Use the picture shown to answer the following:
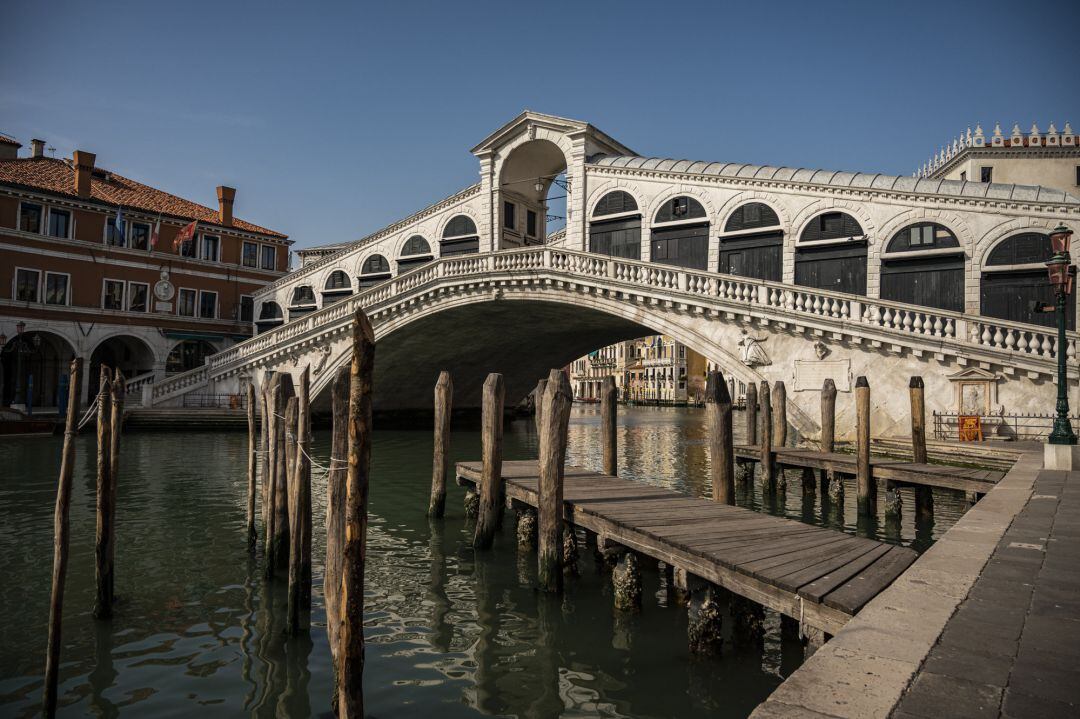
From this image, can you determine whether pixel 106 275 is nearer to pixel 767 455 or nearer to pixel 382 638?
pixel 767 455

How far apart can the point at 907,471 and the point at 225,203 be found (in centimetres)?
2879

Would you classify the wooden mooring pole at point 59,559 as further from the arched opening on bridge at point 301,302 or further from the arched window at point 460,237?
the arched opening on bridge at point 301,302

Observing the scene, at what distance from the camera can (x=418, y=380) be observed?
1027 inches

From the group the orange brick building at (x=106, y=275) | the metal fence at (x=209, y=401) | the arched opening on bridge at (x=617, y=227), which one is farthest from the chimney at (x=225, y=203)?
the arched opening on bridge at (x=617, y=227)

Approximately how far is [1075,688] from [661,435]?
2445 cm

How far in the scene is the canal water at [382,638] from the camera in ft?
14.1

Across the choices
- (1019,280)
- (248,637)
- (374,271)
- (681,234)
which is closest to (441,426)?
(248,637)

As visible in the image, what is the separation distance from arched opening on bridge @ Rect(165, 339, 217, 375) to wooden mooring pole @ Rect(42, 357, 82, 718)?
2659 cm

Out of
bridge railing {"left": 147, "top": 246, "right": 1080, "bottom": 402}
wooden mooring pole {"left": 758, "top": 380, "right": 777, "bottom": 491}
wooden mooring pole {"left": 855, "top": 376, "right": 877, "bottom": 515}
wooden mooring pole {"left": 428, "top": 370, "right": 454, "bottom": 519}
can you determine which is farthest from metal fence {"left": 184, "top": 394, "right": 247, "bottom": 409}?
wooden mooring pole {"left": 855, "top": 376, "right": 877, "bottom": 515}

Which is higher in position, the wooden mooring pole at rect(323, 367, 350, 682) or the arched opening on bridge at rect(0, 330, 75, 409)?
the arched opening on bridge at rect(0, 330, 75, 409)

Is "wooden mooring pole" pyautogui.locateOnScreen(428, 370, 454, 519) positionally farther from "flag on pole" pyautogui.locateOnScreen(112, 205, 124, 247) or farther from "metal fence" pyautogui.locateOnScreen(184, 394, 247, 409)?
"flag on pole" pyautogui.locateOnScreen(112, 205, 124, 247)

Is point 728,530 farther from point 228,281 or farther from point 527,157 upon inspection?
point 228,281

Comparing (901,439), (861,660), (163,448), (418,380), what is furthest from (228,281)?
(861,660)

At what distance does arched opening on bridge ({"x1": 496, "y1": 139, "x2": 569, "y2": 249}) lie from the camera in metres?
23.5
